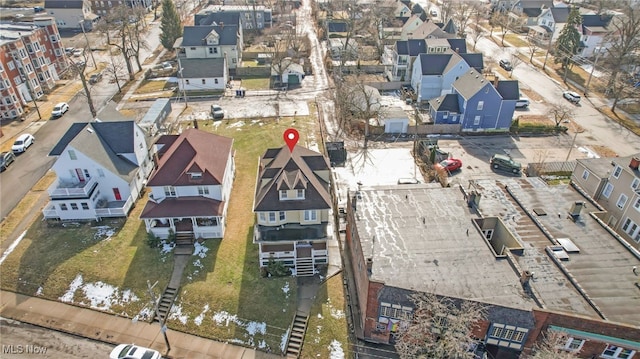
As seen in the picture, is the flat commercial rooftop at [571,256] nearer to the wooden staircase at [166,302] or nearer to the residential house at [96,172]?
the wooden staircase at [166,302]

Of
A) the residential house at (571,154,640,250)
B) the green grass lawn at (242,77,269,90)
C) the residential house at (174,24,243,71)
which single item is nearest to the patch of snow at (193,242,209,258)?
the residential house at (571,154,640,250)

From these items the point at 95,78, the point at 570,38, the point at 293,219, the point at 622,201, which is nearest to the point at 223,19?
the point at 95,78

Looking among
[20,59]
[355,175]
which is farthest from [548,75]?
[20,59]

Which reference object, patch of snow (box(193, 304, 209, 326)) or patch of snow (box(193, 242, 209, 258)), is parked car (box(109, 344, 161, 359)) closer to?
patch of snow (box(193, 304, 209, 326))

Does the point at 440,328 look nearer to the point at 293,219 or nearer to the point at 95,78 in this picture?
the point at 293,219

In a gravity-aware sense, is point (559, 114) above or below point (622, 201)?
below

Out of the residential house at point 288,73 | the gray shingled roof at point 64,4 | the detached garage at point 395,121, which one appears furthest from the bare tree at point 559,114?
the gray shingled roof at point 64,4
